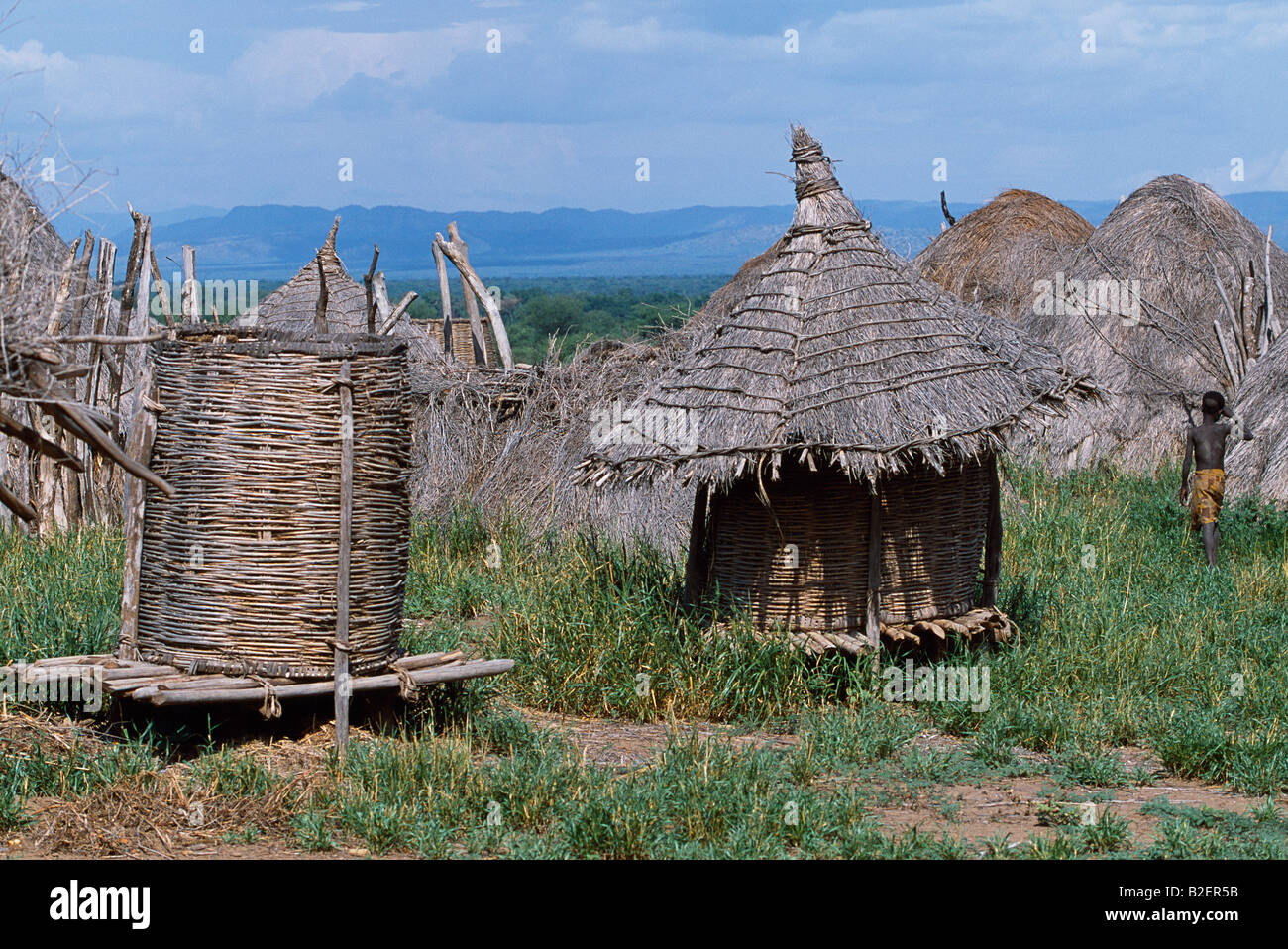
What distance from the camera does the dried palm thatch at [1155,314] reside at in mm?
14578

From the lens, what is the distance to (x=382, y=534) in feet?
19.2

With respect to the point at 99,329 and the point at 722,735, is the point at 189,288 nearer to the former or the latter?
the point at 99,329

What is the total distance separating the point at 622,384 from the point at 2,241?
24.5ft

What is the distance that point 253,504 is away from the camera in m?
5.54

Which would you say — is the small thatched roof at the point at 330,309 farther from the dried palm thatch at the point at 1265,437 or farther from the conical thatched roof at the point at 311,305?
the dried palm thatch at the point at 1265,437

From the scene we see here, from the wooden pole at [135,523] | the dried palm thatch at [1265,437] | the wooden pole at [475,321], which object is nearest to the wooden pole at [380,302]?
the wooden pole at [475,321]

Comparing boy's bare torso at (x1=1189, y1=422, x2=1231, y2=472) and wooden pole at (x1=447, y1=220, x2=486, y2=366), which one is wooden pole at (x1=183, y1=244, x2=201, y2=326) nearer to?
wooden pole at (x1=447, y1=220, x2=486, y2=366)

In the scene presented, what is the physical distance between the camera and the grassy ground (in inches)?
199

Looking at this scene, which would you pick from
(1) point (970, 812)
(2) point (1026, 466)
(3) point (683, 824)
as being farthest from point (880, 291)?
(2) point (1026, 466)

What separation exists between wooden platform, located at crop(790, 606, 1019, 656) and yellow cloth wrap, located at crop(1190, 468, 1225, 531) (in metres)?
3.11

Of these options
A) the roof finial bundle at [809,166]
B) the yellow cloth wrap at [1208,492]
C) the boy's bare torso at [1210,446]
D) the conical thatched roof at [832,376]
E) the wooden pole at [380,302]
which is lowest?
the yellow cloth wrap at [1208,492]

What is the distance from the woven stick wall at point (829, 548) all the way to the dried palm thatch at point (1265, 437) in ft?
19.2

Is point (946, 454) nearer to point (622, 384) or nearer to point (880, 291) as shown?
point (880, 291)

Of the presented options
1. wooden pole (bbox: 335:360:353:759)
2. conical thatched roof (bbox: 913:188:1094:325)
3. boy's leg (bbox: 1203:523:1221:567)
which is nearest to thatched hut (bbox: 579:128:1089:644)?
wooden pole (bbox: 335:360:353:759)
